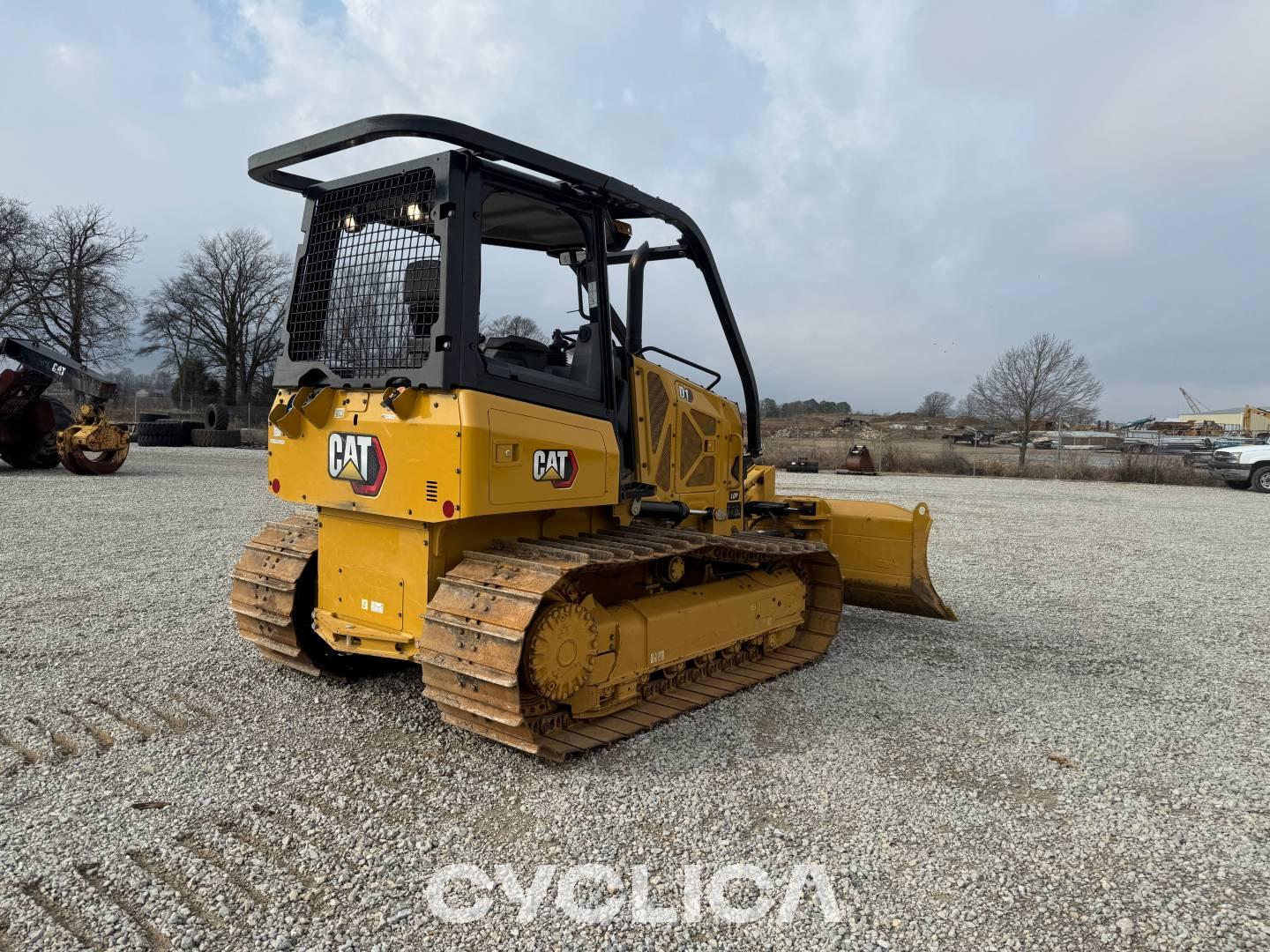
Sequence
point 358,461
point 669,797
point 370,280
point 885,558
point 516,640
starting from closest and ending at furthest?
point 516,640
point 669,797
point 358,461
point 370,280
point 885,558

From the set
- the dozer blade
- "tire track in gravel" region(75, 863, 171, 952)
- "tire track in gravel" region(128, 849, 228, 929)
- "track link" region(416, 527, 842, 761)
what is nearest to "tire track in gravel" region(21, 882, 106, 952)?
"tire track in gravel" region(75, 863, 171, 952)

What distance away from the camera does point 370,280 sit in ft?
14.1

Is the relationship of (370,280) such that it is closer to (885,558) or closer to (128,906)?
(128,906)

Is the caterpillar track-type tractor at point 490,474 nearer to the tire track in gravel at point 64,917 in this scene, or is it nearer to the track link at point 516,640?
the track link at point 516,640

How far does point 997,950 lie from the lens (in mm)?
2729

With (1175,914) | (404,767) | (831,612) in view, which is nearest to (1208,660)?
(831,612)

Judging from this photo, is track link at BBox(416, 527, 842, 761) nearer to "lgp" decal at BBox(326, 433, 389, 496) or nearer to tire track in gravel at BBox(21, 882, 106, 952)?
"lgp" decal at BBox(326, 433, 389, 496)

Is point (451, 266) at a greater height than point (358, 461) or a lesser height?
greater

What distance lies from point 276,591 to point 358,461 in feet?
3.91

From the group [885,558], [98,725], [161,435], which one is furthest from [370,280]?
[161,435]

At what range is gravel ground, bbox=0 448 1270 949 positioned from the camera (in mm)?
2826

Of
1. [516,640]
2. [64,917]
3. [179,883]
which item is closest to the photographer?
[64,917]

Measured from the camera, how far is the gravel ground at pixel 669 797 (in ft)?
9.27

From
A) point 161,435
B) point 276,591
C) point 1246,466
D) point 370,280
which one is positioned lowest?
point 276,591
